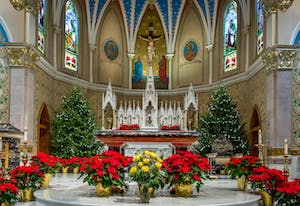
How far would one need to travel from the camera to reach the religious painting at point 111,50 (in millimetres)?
24531

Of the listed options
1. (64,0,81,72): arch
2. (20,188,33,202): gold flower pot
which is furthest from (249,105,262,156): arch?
(20,188,33,202): gold flower pot

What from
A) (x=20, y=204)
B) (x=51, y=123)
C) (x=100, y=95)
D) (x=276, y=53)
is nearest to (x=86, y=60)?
(x=100, y=95)

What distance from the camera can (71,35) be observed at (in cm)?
2259

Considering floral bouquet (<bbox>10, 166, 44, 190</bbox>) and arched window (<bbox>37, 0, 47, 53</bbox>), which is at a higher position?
arched window (<bbox>37, 0, 47, 53</bbox>)

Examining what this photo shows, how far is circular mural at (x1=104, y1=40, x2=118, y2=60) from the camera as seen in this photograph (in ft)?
80.5

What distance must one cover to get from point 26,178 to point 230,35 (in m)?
15.7

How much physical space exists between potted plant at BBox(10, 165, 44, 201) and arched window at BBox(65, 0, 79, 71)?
13.4m

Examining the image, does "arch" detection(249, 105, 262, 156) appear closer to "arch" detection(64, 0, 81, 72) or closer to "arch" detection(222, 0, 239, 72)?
"arch" detection(222, 0, 239, 72)

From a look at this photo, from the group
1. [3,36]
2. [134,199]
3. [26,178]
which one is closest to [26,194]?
[26,178]

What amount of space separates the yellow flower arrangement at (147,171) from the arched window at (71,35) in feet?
49.0

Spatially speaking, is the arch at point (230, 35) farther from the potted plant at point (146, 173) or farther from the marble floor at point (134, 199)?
the potted plant at point (146, 173)

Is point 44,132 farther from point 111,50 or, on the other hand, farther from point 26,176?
point 26,176

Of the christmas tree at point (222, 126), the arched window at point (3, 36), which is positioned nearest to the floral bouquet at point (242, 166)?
the christmas tree at point (222, 126)

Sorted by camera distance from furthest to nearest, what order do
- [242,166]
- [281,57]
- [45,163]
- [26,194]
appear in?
[281,57] → [242,166] → [45,163] → [26,194]
